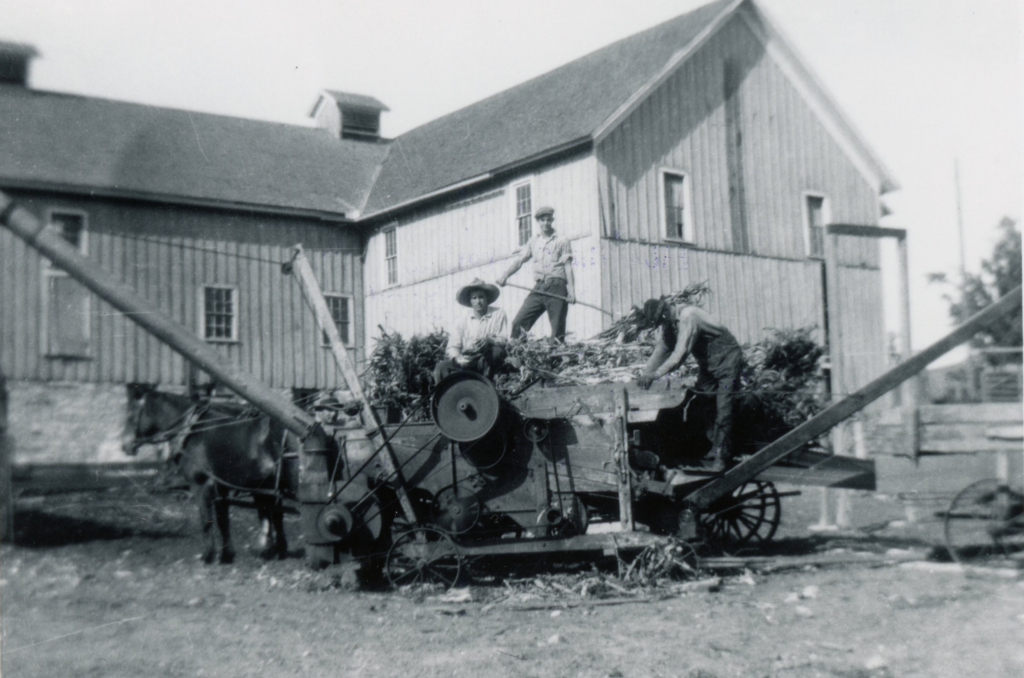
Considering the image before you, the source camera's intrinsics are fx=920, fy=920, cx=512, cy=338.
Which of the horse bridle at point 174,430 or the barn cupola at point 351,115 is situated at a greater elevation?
the barn cupola at point 351,115

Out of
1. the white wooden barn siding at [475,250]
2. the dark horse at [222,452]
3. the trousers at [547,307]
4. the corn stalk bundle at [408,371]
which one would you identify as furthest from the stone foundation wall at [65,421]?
the trousers at [547,307]

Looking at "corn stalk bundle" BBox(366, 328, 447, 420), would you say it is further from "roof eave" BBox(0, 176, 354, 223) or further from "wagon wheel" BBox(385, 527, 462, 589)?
"roof eave" BBox(0, 176, 354, 223)

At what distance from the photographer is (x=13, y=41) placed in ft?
25.2

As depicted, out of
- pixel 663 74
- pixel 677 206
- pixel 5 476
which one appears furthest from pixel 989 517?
pixel 663 74

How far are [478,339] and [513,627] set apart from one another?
9.36 ft

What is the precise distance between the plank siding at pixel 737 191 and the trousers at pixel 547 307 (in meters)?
5.21

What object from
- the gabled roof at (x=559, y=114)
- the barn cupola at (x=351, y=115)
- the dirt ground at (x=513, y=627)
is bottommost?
the dirt ground at (x=513, y=627)

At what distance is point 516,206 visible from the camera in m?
17.6

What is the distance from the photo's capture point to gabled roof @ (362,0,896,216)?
1669 centimetres

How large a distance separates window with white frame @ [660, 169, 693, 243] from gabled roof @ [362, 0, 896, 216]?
68.1 inches

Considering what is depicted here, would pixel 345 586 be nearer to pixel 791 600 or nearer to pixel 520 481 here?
pixel 520 481

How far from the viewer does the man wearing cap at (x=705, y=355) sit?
828 centimetres

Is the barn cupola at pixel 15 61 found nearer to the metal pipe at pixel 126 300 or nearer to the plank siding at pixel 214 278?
the metal pipe at pixel 126 300

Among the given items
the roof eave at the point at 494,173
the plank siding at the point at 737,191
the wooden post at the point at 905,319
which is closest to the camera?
the wooden post at the point at 905,319
